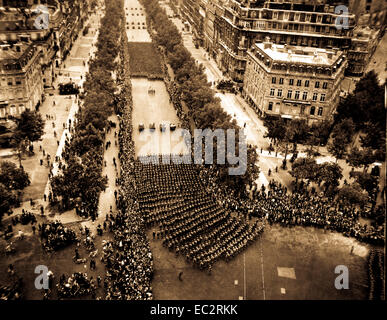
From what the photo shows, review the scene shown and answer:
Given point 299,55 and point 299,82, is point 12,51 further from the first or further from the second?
point 299,55

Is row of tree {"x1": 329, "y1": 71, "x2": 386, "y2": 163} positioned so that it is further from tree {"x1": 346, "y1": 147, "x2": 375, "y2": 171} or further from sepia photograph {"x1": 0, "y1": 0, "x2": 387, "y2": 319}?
sepia photograph {"x1": 0, "y1": 0, "x2": 387, "y2": 319}

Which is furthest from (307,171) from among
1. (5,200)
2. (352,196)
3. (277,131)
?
(5,200)

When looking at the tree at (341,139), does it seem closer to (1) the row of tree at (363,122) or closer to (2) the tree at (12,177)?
(1) the row of tree at (363,122)

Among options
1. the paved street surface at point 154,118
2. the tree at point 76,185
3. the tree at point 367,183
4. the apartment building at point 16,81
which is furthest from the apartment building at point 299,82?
the apartment building at point 16,81

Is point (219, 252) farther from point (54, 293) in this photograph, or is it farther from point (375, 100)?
point (375, 100)

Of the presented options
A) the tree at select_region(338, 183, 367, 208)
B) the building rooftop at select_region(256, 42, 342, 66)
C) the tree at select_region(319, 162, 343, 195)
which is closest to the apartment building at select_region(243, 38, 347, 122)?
the building rooftop at select_region(256, 42, 342, 66)
